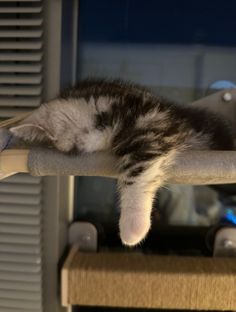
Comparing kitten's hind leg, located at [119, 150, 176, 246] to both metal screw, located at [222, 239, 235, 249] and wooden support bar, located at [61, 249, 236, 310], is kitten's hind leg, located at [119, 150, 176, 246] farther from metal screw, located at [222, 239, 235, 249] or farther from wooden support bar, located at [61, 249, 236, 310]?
metal screw, located at [222, 239, 235, 249]

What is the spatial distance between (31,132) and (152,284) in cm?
71

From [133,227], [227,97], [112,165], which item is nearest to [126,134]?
[112,165]

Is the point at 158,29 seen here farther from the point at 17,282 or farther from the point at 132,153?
the point at 17,282

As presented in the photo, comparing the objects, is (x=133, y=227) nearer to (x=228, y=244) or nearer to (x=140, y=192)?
(x=140, y=192)

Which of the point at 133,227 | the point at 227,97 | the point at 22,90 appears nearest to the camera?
the point at 133,227

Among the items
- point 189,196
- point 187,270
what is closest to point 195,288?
point 187,270

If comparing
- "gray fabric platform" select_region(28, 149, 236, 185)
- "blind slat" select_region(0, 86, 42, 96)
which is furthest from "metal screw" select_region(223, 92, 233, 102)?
"blind slat" select_region(0, 86, 42, 96)

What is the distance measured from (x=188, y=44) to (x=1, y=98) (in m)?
0.67

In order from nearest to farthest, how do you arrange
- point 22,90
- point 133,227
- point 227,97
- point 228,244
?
point 133,227 → point 227,97 → point 22,90 → point 228,244

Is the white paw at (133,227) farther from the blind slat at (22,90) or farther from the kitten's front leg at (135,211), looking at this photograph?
the blind slat at (22,90)

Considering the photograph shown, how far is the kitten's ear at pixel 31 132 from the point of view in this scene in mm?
882

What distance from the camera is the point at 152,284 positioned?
54.3 inches

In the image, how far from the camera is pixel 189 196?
1.59 meters

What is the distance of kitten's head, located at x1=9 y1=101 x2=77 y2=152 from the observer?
890 mm
